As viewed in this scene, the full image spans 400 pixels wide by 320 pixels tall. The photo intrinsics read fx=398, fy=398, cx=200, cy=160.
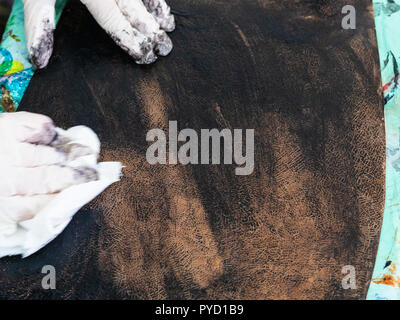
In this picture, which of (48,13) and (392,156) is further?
(48,13)

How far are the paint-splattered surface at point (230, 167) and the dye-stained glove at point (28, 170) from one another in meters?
0.12

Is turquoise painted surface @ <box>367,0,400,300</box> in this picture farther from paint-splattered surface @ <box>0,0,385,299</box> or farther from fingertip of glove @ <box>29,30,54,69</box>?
fingertip of glove @ <box>29,30,54,69</box>

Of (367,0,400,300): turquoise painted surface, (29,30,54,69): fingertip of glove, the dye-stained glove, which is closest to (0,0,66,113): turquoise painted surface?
(29,30,54,69): fingertip of glove

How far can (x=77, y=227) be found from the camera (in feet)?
4.11

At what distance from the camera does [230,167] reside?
1.32 metres

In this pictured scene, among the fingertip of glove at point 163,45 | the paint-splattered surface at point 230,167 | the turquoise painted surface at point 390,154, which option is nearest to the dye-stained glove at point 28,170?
the paint-splattered surface at point 230,167

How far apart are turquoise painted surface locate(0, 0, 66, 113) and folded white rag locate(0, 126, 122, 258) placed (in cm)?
37

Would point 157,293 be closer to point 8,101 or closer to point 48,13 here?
point 8,101

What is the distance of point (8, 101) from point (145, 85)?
527mm

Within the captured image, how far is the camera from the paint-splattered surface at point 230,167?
1193mm

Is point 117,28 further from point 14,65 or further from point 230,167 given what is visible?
point 230,167
